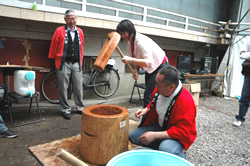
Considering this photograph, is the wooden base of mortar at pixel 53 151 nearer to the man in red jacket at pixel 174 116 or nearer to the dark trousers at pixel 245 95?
the man in red jacket at pixel 174 116

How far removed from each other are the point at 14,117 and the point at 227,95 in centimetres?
736

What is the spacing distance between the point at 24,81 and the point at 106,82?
8.44 feet

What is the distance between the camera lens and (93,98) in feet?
18.5

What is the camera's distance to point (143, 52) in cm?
243

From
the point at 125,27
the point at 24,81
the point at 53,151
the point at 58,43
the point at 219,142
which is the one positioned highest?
the point at 125,27

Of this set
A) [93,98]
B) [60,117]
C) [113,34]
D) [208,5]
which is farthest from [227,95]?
[113,34]

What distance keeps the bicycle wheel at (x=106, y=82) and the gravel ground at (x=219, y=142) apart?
3.81ft

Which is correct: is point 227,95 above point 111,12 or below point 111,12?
below

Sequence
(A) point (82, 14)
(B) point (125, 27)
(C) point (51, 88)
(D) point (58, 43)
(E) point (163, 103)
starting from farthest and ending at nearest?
(C) point (51, 88) < (A) point (82, 14) < (D) point (58, 43) < (B) point (125, 27) < (E) point (163, 103)

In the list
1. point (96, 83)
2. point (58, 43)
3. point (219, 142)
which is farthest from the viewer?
point (96, 83)

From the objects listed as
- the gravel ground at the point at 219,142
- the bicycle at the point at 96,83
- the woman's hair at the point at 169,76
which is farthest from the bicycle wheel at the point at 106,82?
the woman's hair at the point at 169,76

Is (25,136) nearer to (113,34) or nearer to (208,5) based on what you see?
(113,34)

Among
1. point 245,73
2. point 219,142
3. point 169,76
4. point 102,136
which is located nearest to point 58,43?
point 102,136

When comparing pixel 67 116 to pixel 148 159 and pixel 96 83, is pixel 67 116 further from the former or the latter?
pixel 148 159
